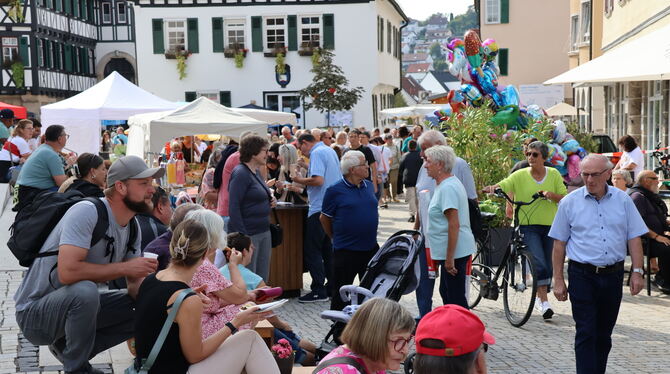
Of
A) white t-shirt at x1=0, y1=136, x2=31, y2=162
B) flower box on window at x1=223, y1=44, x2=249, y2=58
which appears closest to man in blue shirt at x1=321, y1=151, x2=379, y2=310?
white t-shirt at x1=0, y1=136, x2=31, y2=162

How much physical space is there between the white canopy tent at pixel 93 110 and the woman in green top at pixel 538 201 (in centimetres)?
1247

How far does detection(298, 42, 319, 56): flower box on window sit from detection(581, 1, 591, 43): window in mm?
12049

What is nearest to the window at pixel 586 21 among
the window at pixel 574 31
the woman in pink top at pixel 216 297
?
the window at pixel 574 31

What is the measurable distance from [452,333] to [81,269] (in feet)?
10.5

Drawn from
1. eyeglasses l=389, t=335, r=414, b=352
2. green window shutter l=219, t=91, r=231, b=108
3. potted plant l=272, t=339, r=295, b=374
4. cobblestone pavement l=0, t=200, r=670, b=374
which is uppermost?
green window shutter l=219, t=91, r=231, b=108

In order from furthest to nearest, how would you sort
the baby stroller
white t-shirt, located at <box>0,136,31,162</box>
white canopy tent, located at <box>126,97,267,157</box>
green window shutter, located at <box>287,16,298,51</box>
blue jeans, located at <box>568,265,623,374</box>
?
green window shutter, located at <box>287,16,298,51</box> → white t-shirt, located at <box>0,136,31,162</box> → white canopy tent, located at <box>126,97,267,157</box> → the baby stroller → blue jeans, located at <box>568,265,623,374</box>

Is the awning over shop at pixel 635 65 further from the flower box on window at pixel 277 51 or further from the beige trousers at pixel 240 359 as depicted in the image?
the flower box on window at pixel 277 51

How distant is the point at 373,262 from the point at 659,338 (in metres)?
2.92

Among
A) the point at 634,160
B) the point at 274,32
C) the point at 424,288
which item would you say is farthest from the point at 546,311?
the point at 274,32

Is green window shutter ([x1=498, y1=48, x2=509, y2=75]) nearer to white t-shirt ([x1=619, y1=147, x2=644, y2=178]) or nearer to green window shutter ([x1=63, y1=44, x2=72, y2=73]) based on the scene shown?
green window shutter ([x1=63, y1=44, x2=72, y2=73])

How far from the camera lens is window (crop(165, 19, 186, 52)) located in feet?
150

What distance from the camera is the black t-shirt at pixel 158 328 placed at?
5016mm

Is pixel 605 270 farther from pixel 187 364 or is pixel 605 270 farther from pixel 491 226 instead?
pixel 491 226

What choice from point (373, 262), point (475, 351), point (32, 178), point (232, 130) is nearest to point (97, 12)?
point (232, 130)
